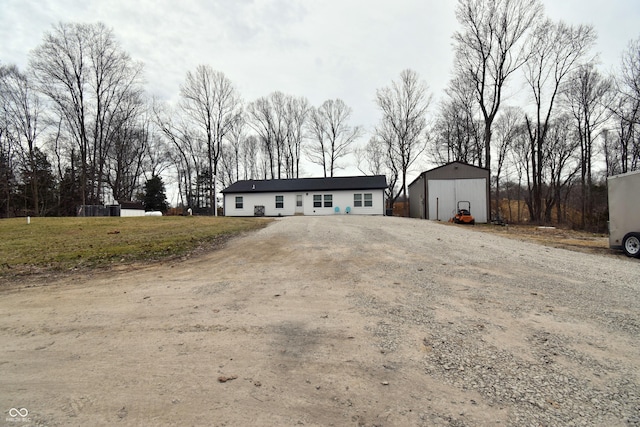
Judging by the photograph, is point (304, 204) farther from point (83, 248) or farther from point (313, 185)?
point (83, 248)

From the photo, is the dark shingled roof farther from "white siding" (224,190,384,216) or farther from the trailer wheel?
the trailer wheel

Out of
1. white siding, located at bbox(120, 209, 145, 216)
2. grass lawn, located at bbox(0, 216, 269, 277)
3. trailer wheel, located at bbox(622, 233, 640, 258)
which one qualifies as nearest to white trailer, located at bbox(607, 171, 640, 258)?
trailer wheel, located at bbox(622, 233, 640, 258)

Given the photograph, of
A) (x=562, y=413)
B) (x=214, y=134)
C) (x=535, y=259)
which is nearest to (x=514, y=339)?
(x=562, y=413)

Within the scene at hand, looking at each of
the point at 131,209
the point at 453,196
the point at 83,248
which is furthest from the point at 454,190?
the point at 131,209

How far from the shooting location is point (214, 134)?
37.5 meters

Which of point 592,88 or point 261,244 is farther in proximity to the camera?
point 592,88

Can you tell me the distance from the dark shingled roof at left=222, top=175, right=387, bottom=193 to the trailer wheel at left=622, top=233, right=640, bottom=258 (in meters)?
19.5

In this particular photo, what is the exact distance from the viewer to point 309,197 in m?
29.2

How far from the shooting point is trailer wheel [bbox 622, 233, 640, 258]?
8766 millimetres

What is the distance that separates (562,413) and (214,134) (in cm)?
4000

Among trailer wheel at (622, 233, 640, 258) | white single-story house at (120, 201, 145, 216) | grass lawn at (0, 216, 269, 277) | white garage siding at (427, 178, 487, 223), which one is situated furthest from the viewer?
white single-story house at (120, 201, 145, 216)

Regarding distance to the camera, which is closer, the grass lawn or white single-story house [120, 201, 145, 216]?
the grass lawn

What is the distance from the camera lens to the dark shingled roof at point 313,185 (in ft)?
94.4

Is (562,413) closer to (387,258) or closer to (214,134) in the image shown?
(387,258)
